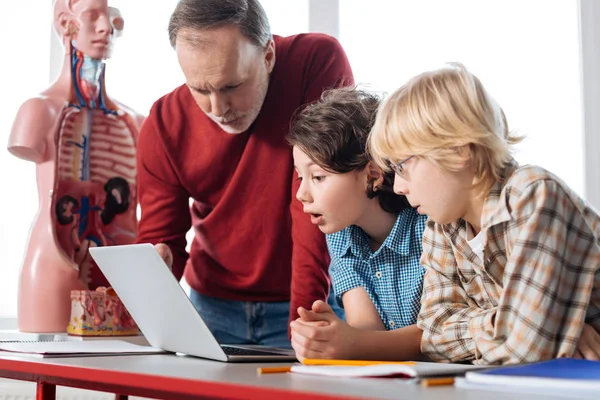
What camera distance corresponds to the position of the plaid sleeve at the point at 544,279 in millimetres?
946

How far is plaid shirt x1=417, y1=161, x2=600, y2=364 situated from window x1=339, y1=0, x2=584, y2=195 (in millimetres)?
1129

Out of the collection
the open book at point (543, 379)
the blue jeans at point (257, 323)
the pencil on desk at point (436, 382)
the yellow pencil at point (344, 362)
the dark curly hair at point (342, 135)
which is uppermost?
the dark curly hair at point (342, 135)

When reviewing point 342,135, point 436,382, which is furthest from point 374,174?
point 436,382

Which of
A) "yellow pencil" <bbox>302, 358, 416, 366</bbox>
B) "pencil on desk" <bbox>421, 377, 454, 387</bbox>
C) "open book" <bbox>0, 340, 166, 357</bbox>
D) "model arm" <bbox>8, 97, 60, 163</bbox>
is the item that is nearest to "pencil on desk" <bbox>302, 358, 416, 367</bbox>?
"yellow pencil" <bbox>302, 358, 416, 366</bbox>

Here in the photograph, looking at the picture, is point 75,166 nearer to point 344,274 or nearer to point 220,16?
point 220,16

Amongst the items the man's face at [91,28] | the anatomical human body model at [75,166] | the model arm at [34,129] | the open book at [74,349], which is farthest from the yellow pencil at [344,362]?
the man's face at [91,28]

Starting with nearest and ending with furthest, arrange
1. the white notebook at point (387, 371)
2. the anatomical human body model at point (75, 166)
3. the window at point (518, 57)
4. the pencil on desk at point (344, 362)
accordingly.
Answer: the white notebook at point (387, 371) → the pencil on desk at point (344, 362) → the anatomical human body model at point (75, 166) → the window at point (518, 57)

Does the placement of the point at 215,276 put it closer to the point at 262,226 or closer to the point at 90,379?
the point at 262,226

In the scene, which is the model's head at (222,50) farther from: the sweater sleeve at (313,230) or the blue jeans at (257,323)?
the blue jeans at (257,323)

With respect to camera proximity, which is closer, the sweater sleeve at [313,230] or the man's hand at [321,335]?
the man's hand at [321,335]

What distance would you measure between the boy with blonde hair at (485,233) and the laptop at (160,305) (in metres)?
0.27

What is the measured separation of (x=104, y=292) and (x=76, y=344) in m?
0.35

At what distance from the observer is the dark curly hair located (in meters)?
1.35

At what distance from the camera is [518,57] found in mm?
2170
